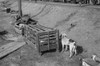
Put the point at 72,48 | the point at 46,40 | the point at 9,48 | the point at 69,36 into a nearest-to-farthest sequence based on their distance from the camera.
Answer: the point at 72,48
the point at 46,40
the point at 9,48
the point at 69,36

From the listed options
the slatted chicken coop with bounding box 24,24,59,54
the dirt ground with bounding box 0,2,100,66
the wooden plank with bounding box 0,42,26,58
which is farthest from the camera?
the wooden plank with bounding box 0,42,26,58

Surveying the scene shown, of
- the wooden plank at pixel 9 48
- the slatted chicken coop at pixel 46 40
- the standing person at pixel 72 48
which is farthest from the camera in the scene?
the wooden plank at pixel 9 48

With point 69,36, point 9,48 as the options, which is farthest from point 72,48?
point 9,48

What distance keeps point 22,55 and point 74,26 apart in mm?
6747

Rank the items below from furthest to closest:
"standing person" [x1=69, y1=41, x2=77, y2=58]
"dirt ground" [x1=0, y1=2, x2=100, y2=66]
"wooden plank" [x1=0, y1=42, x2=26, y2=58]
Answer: "wooden plank" [x1=0, y1=42, x2=26, y2=58] → "standing person" [x1=69, y1=41, x2=77, y2=58] → "dirt ground" [x1=0, y1=2, x2=100, y2=66]

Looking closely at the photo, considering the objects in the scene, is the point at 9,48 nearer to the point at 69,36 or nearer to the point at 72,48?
the point at 72,48

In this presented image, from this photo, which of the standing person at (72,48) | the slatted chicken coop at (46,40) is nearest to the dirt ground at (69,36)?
the standing person at (72,48)

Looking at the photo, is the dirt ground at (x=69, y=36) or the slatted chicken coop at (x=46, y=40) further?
the slatted chicken coop at (x=46, y=40)

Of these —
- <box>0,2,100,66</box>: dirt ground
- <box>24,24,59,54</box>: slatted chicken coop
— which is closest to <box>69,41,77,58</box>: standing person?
<box>0,2,100,66</box>: dirt ground

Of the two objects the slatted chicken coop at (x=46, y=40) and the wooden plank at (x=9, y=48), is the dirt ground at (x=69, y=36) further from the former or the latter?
the slatted chicken coop at (x=46, y=40)

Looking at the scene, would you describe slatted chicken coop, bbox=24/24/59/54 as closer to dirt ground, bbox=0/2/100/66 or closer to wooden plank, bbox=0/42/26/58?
dirt ground, bbox=0/2/100/66

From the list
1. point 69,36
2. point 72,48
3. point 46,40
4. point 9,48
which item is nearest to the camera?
point 72,48

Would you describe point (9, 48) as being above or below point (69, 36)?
below

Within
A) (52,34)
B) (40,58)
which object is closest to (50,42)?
(52,34)
